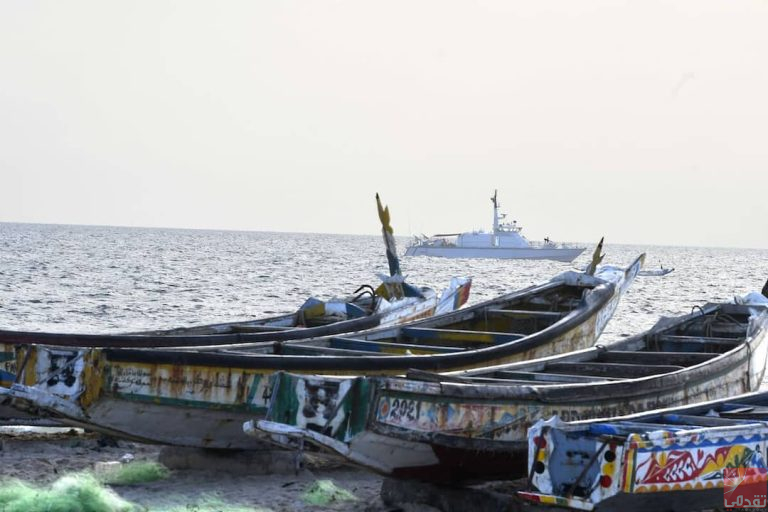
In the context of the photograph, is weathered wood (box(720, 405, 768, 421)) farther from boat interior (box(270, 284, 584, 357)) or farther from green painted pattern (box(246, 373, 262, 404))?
green painted pattern (box(246, 373, 262, 404))

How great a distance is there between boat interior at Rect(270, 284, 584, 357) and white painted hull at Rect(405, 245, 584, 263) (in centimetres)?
11118

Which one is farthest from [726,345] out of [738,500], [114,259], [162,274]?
[114,259]

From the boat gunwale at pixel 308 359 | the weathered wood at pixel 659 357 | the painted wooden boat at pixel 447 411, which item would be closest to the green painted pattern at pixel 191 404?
the boat gunwale at pixel 308 359

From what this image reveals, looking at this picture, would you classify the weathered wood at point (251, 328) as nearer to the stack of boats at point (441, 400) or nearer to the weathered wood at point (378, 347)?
the stack of boats at point (441, 400)

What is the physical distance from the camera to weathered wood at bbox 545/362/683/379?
12742mm

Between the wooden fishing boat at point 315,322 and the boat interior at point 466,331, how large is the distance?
0.68m

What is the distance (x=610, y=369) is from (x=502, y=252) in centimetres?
→ 11740

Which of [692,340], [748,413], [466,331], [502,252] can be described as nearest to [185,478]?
[466,331]

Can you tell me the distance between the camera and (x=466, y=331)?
50.9 ft

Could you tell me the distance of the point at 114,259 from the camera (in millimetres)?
84688

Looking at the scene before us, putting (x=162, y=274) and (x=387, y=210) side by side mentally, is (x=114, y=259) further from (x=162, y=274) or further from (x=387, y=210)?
(x=387, y=210)

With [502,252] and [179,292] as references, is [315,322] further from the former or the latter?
[502,252]

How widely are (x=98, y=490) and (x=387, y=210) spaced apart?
1215 cm

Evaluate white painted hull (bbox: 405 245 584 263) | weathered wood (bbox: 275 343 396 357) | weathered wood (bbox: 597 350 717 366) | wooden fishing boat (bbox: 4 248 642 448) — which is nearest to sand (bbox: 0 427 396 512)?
wooden fishing boat (bbox: 4 248 642 448)
